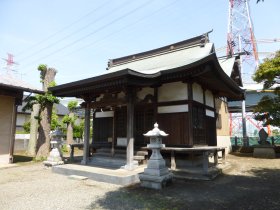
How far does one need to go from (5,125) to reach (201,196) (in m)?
11.5

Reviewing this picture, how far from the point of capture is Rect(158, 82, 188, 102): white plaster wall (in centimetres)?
1027

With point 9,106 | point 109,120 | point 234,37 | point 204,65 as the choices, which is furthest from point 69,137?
point 234,37

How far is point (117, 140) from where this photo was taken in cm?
1197

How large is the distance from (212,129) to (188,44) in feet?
18.9

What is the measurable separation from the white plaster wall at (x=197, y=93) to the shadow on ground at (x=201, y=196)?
4007 millimetres

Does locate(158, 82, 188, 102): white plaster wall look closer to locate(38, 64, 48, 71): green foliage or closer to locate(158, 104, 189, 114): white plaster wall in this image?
locate(158, 104, 189, 114): white plaster wall

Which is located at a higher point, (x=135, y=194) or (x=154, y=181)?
(x=154, y=181)

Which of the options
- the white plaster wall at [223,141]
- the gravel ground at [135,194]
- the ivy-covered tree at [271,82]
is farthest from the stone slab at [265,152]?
the gravel ground at [135,194]

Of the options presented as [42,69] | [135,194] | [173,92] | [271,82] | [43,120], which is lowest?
[135,194]

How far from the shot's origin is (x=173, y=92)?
10.6 m

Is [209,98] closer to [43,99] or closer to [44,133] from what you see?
[43,99]

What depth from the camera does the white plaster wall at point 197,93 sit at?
10.7m

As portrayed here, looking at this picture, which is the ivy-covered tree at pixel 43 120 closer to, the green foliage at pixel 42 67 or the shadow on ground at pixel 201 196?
the green foliage at pixel 42 67

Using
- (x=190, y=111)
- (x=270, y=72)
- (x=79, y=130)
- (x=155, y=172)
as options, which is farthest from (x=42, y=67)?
(x=79, y=130)
